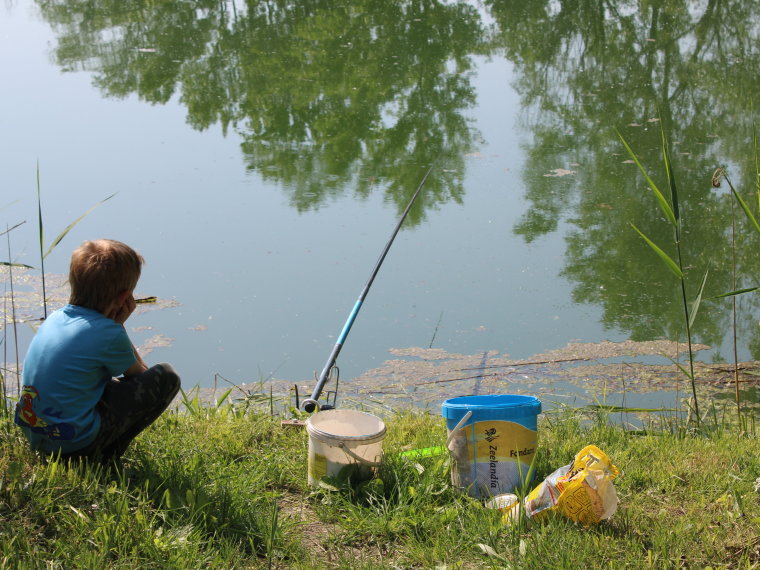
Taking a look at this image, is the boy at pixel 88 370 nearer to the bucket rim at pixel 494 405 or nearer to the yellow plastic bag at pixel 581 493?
Answer: the bucket rim at pixel 494 405

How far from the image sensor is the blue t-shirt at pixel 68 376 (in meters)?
1.88

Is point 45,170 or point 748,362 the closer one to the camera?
point 748,362

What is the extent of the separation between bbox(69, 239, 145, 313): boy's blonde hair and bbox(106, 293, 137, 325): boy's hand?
1.0 inches

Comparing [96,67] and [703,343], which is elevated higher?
[96,67]

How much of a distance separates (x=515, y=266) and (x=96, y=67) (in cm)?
496

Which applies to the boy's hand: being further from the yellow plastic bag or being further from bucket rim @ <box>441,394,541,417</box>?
the yellow plastic bag

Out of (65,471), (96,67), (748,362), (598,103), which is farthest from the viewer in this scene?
(96,67)

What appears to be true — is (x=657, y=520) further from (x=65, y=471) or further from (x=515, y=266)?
(x=515, y=266)

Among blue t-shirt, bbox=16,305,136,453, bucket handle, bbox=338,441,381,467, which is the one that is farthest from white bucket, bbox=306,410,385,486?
blue t-shirt, bbox=16,305,136,453

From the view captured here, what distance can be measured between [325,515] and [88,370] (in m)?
0.62

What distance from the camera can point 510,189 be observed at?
203 inches


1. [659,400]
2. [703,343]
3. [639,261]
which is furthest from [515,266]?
[659,400]

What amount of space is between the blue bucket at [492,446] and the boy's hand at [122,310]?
0.78 metres

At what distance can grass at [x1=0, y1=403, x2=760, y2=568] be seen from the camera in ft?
5.59
